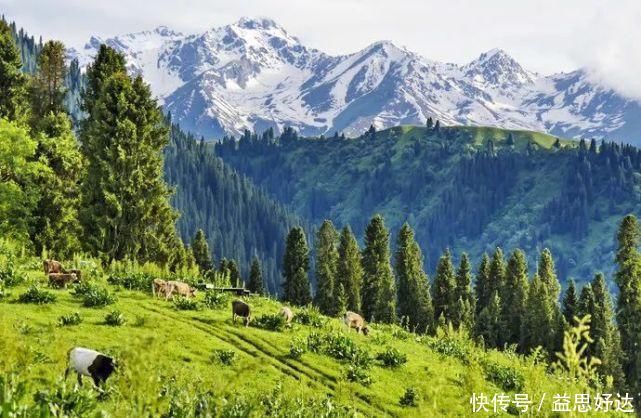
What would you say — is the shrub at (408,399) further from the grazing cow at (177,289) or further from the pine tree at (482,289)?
the pine tree at (482,289)

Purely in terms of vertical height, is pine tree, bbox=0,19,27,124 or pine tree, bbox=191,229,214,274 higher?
pine tree, bbox=0,19,27,124

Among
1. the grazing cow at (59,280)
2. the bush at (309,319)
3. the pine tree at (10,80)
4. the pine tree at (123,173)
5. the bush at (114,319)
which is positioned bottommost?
the bush at (309,319)

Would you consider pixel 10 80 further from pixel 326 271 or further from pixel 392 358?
pixel 326 271

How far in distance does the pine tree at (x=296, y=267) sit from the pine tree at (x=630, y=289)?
49409 mm

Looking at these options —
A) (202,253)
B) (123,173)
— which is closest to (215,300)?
(123,173)

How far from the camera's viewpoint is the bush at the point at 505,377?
92.6 ft

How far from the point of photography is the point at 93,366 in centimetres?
1683

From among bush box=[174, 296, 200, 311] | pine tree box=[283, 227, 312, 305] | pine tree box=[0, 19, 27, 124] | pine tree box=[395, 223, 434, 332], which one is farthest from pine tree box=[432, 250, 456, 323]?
bush box=[174, 296, 200, 311]

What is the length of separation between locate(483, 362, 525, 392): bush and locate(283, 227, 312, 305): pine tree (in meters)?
90.1

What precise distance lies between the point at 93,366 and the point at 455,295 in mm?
105317

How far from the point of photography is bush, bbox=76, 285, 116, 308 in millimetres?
26562

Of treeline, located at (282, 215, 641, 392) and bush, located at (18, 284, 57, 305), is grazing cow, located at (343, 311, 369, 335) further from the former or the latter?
A: treeline, located at (282, 215, 641, 392)

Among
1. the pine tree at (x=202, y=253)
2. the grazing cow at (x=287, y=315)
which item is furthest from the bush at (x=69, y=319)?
the pine tree at (x=202, y=253)

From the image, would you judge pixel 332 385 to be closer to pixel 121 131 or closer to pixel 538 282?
pixel 121 131
